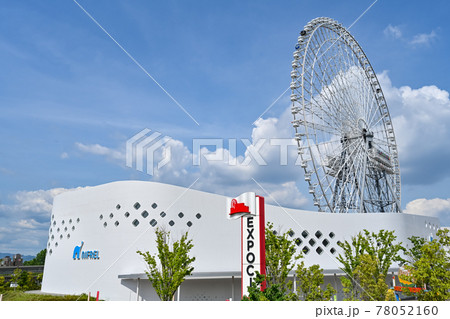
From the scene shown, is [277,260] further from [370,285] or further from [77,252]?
[77,252]

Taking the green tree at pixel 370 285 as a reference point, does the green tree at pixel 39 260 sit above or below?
above

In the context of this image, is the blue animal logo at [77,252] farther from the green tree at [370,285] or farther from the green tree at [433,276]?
the green tree at [433,276]

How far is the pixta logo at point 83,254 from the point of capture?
32.5 meters

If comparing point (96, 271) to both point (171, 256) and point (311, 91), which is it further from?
point (311, 91)

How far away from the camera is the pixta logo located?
3253 cm

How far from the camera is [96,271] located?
32.1m

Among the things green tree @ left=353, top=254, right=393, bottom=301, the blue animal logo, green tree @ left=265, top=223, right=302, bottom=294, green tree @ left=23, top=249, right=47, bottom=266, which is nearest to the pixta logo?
the blue animal logo

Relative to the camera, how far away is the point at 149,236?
102 feet

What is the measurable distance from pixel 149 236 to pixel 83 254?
7.45 metres

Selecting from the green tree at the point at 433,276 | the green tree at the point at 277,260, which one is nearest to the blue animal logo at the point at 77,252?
the green tree at the point at 277,260

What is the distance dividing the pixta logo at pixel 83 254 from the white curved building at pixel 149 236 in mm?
90
